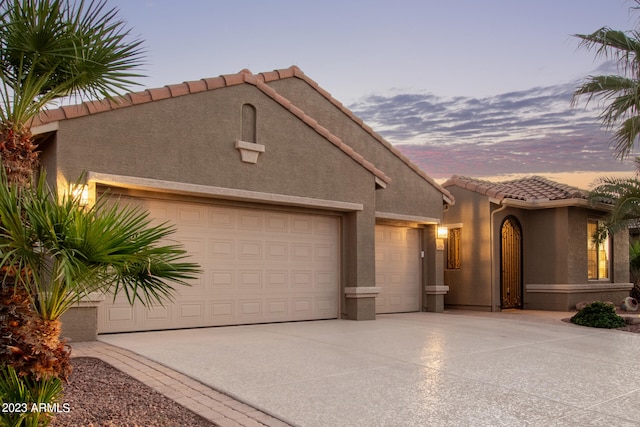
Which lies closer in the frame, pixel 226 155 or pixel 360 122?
pixel 226 155

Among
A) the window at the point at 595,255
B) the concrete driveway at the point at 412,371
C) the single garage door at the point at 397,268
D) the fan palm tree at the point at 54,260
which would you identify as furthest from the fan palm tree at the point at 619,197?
the fan palm tree at the point at 54,260

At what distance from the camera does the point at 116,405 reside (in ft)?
15.8

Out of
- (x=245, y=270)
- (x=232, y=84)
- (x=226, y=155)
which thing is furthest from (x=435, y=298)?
(x=232, y=84)

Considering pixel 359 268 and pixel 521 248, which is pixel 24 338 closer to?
pixel 359 268

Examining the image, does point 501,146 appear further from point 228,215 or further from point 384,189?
point 228,215

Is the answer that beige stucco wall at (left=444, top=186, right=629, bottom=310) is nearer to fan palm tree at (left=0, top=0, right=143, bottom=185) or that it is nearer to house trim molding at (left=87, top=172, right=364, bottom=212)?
house trim molding at (left=87, top=172, right=364, bottom=212)

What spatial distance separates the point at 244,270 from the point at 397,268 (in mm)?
5154

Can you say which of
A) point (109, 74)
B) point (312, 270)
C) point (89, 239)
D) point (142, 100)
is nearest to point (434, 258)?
point (312, 270)

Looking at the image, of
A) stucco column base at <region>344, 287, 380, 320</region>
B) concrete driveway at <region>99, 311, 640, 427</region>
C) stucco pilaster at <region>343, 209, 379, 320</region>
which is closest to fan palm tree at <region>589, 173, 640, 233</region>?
concrete driveway at <region>99, 311, 640, 427</region>

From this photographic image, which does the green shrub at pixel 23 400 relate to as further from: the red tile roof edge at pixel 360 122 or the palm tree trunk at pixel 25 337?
the red tile roof edge at pixel 360 122

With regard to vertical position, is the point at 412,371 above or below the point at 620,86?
below

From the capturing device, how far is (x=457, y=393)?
5.60 metres

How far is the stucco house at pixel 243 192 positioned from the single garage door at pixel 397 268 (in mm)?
48

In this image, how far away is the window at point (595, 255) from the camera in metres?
17.0
